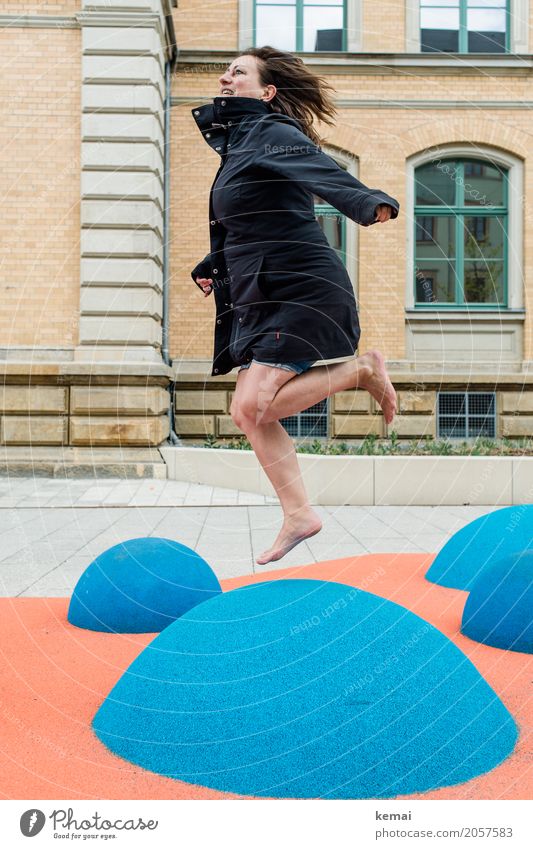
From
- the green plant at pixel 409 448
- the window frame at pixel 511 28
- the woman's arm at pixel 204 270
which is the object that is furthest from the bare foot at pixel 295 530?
the window frame at pixel 511 28

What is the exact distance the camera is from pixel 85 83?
1248 cm

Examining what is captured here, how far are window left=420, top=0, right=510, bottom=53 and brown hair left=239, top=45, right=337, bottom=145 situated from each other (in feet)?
42.9

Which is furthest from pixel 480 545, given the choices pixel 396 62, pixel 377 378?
pixel 396 62

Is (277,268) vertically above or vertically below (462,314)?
below

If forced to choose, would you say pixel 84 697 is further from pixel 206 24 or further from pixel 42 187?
pixel 206 24

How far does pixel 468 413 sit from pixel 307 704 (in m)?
13.9

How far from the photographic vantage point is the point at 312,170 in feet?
11.2

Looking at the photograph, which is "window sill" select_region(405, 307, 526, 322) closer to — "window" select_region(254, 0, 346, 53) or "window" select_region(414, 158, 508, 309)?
"window" select_region(414, 158, 508, 309)

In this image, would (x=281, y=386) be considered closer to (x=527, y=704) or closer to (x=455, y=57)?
(x=527, y=704)

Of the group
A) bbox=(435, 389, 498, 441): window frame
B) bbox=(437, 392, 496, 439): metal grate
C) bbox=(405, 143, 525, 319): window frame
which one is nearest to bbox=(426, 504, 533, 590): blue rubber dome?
bbox=(435, 389, 498, 441): window frame

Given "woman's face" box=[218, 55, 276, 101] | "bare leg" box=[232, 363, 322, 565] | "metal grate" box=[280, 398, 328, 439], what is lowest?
"metal grate" box=[280, 398, 328, 439]

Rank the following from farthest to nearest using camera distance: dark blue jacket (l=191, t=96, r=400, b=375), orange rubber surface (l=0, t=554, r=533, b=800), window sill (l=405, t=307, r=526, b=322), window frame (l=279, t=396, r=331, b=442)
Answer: window sill (l=405, t=307, r=526, b=322)
window frame (l=279, t=396, r=331, b=442)
dark blue jacket (l=191, t=96, r=400, b=375)
orange rubber surface (l=0, t=554, r=533, b=800)

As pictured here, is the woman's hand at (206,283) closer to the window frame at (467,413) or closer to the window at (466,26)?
the window frame at (467,413)

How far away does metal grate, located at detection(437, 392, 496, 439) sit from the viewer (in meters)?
15.4
